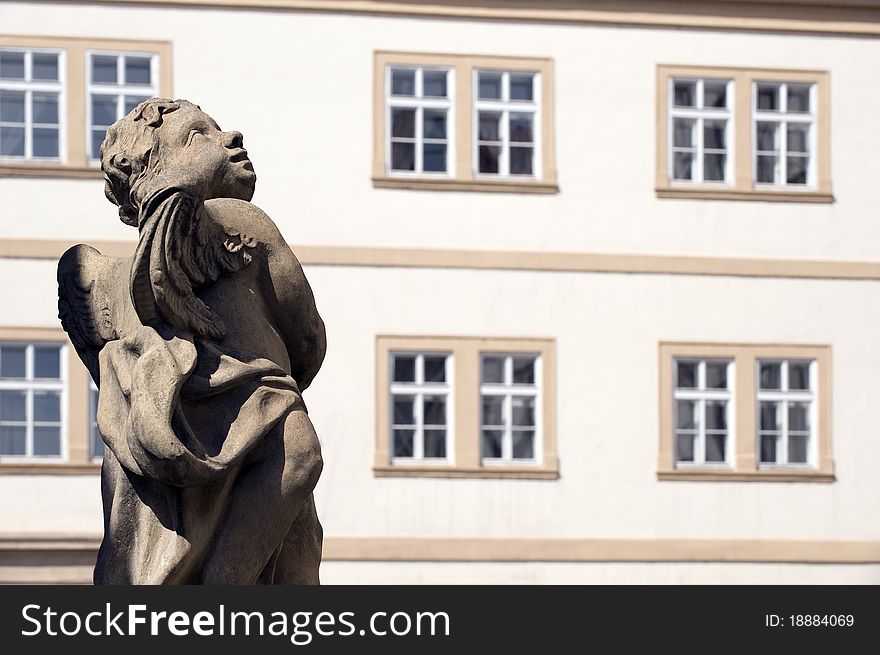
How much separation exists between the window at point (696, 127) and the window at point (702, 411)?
7.26 ft

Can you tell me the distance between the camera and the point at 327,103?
23703mm

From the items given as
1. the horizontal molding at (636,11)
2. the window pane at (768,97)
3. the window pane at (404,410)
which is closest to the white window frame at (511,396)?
the window pane at (404,410)

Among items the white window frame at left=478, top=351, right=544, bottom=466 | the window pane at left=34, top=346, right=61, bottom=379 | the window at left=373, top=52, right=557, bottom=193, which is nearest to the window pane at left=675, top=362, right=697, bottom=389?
the white window frame at left=478, top=351, right=544, bottom=466

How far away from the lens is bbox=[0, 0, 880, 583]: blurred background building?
23.3 meters

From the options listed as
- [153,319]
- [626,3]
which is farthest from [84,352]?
Result: [626,3]

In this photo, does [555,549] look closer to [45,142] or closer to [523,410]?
[523,410]

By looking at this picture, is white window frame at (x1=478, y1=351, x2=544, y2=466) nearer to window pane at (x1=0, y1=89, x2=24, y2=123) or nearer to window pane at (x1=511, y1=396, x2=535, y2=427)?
window pane at (x1=511, y1=396, x2=535, y2=427)

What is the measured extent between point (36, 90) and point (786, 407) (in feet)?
30.3

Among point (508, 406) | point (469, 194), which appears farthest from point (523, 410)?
point (469, 194)

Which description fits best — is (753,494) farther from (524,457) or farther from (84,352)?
(84,352)

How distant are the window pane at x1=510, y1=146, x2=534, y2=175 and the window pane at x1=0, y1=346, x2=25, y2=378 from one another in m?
5.89

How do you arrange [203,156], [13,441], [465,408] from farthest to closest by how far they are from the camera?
[465,408] < [13,441] < [203,156]

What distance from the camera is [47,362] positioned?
23266mm

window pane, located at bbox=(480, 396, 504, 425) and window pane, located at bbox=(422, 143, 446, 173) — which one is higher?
window pane, located at bbox=(422, 143, 446, 173)
